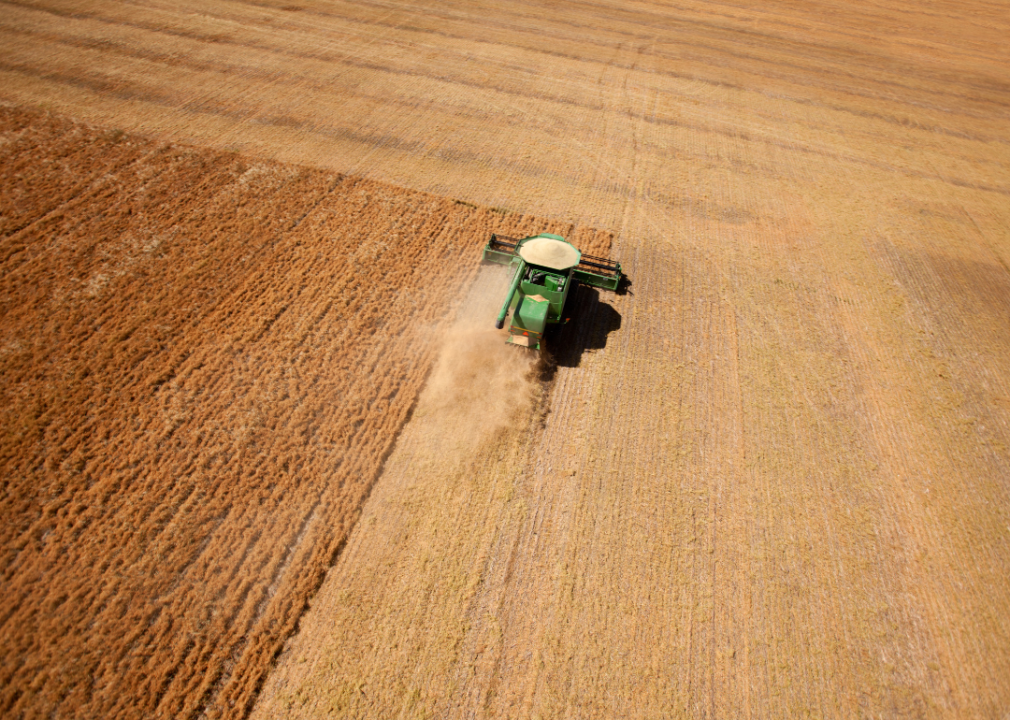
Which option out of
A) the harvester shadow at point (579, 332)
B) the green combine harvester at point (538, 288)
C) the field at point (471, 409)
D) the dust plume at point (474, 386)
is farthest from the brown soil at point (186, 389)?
the harvester shadow at point (579, 332)

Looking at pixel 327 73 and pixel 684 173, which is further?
pixel 327 73

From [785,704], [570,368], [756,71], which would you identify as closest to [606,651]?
[785,704]

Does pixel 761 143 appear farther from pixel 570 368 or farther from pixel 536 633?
pixel 536 633

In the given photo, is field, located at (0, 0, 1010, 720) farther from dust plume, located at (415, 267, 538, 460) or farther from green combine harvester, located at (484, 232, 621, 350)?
green combine harvester, located at (484, 232, 621, 350)

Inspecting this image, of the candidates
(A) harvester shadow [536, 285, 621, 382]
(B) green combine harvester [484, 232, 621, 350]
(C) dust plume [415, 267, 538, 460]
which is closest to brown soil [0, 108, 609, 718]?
(C) dust plume [415, 267, 538, 460]

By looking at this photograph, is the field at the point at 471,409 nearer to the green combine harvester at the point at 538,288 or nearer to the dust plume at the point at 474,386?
the dust plume at the point at 474,386
